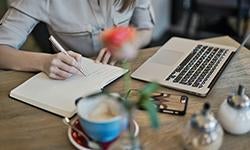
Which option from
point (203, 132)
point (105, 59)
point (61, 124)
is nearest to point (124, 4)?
point (105, 59)

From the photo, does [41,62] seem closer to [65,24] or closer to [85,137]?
[65,24]

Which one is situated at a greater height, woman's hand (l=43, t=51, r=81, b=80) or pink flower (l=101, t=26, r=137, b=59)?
pink flower (l=101, t=26, r=137, b=59)

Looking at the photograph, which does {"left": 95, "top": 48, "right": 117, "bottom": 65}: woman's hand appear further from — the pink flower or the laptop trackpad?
the pink flower

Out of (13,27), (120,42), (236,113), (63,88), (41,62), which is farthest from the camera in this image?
(13,27)

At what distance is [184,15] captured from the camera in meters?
3.31

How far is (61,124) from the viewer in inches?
38.2

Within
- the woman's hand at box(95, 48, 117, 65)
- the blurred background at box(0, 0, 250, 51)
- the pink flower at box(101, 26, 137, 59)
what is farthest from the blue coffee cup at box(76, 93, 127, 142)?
the blurred background at box(0, 0, 250, 51)

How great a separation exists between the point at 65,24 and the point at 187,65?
467mm

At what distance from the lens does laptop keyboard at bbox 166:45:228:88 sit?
1.13 m

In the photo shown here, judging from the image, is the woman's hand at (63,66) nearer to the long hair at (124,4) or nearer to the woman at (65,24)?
the woman at (65,24)

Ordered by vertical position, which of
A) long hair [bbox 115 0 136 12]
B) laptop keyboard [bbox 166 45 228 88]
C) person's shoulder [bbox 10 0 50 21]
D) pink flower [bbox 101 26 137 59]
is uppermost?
pink flower [bbox 101 26 137 59]

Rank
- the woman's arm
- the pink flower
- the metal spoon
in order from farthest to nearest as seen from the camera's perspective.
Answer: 1. the woman's arm
2. the metal spoon
3. the pink flower

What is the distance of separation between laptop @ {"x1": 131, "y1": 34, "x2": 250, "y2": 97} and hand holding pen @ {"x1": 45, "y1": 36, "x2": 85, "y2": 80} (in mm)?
171

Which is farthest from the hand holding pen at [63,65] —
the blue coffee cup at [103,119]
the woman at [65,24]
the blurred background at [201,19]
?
the blurred background at [201,19]
